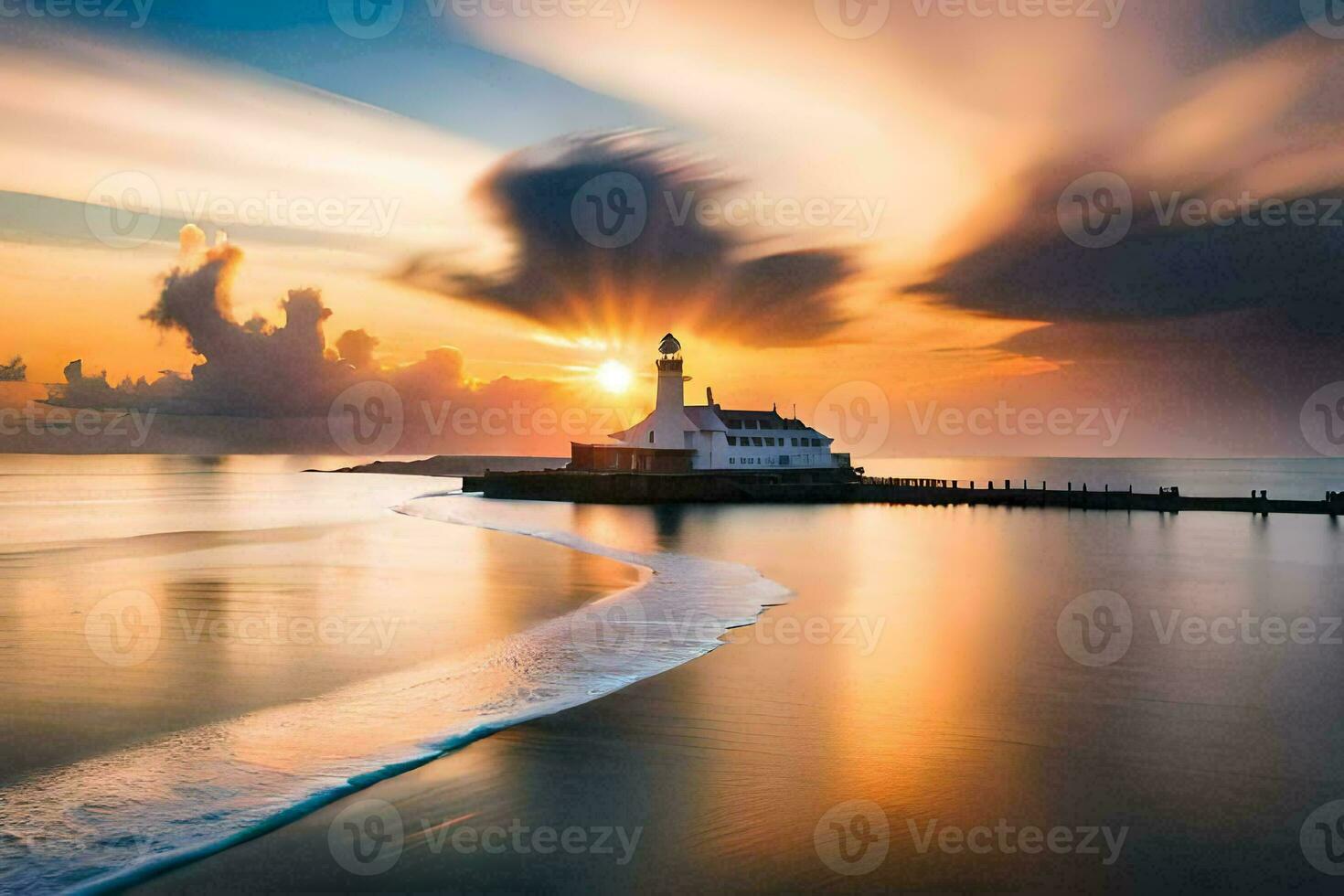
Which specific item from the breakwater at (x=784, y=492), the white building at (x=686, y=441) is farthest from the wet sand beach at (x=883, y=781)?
the white building at (x=686, y=441)

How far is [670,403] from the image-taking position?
66438 mm

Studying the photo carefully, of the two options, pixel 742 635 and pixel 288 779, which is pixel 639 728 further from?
pixel 742 635

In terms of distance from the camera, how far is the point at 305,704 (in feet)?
36.8

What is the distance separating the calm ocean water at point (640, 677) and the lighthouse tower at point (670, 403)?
34268 millimetres

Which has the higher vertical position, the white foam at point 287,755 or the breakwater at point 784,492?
the breakwater at point 784,492

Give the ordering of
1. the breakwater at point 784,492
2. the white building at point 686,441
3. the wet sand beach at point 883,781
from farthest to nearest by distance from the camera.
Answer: the white building at point 686,441, the breakwater at point 784,492, the wet sand beach at point 883,781

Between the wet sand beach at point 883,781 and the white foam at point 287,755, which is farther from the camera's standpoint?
the white foam at point 287,755

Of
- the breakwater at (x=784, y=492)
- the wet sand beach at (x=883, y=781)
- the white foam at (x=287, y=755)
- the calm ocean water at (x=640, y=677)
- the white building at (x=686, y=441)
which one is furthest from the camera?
the white building at (x=686, y=441)

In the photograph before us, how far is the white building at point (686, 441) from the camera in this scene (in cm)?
6600

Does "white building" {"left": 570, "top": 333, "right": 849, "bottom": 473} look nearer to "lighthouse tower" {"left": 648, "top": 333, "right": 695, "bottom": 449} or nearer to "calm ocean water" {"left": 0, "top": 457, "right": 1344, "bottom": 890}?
"lighthouse tower" {"left": 648, "top": 333, "right": 695, "bottom": 449}

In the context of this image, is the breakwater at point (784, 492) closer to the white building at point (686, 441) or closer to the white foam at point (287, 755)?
the white building at point (686, 441)

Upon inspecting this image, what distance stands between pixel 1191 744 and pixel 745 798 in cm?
581

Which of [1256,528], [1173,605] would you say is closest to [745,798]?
[1173,605]

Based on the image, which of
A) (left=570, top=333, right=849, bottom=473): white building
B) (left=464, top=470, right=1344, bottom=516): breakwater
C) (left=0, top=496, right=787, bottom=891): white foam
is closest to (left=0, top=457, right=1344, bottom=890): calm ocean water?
(left=0, top=496, right=787, bottom=891): white foam
